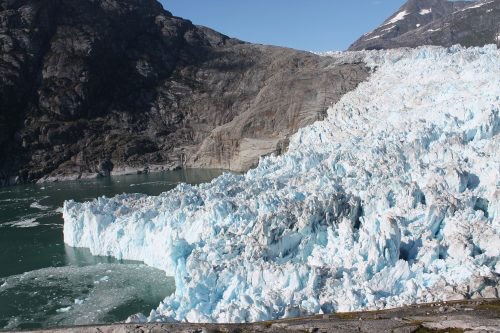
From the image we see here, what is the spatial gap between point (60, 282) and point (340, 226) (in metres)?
12.4

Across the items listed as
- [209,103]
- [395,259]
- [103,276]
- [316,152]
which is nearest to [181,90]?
[209,103]

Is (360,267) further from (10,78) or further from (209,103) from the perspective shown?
(10,78)

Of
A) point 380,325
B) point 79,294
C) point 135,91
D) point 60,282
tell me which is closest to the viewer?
point 380,325

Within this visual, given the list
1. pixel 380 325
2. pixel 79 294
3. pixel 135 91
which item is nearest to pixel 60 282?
pixel 79 294

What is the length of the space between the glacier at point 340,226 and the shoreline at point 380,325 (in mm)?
2329

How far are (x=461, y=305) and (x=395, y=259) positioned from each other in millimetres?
4602

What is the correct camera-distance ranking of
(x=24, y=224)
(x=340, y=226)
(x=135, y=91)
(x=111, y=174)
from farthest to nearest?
(x=135, y=91)
(x=111, y=174)
(x=24, y=224)
(x=340, y=226)

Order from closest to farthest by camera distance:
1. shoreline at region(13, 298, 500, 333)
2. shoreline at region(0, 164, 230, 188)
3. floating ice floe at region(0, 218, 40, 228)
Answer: shoreline at region(13, 298, 500, 333) < floating ice floe at region(0, 218, 40, 228) < shoreline at region(0, 164, 230, 188)

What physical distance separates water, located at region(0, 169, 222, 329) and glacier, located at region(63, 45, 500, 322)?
3.61ft

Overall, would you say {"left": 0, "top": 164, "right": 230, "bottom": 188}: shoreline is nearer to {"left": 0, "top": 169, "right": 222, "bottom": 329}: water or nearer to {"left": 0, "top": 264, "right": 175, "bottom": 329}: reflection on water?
{"left": 0, "top": 169, "right": 222, "bottom": 329}: water

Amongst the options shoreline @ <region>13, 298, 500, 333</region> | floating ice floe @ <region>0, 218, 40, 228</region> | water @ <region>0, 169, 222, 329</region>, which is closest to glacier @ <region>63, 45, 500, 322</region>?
water @ <region>0, 169, 222, 329</region>

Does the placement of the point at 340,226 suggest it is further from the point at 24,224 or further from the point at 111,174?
the point at 111,174

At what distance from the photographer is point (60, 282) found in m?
22.0

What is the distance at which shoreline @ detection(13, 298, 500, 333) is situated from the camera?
10250 mm
